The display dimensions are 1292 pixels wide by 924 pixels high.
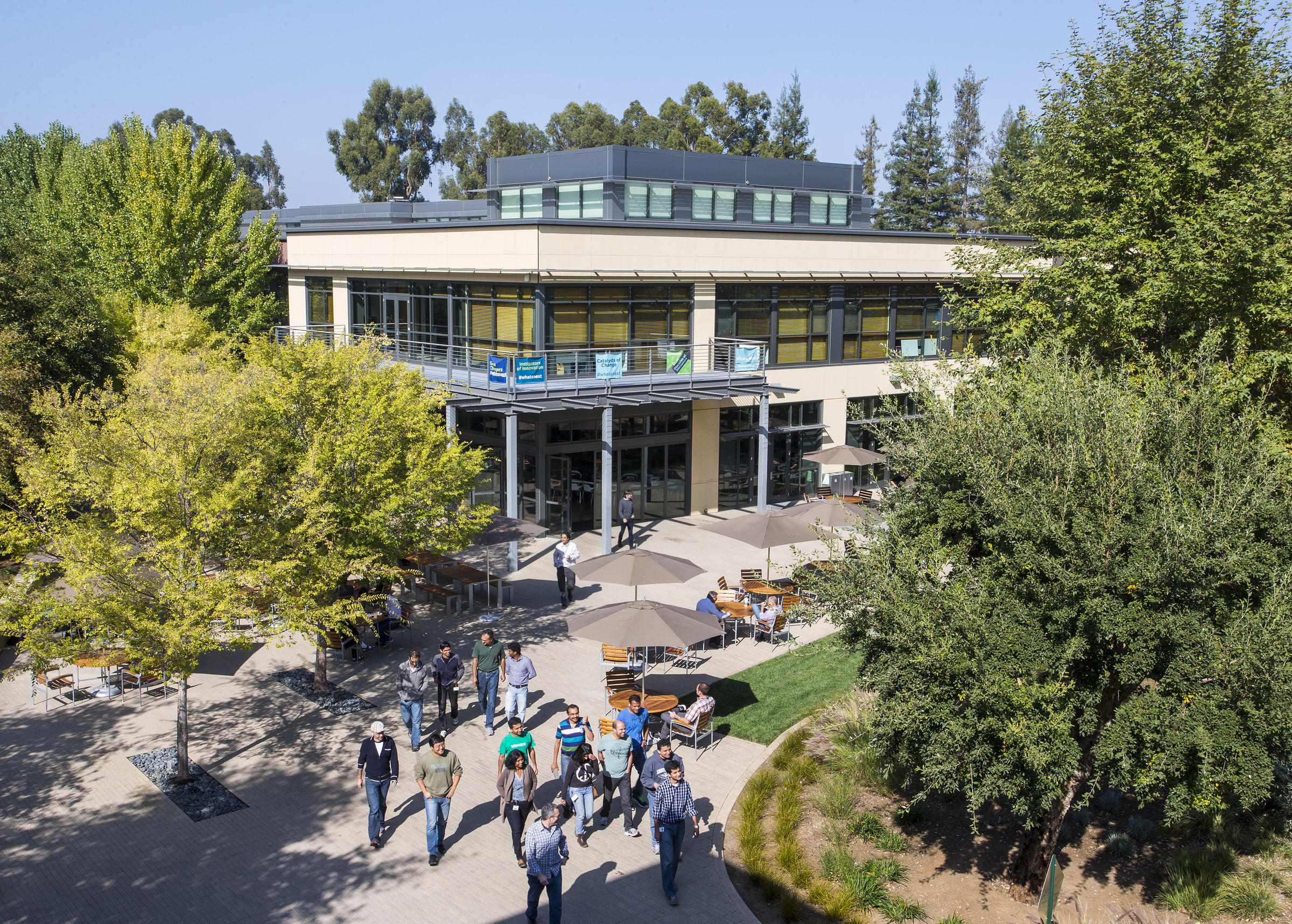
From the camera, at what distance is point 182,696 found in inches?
477

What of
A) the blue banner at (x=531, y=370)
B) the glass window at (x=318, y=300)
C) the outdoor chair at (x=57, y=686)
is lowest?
the outdoor chair at (x=57, y=686)

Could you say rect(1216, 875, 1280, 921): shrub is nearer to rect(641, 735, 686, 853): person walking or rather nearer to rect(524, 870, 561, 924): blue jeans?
rect(641, 735, 686, 853): person walking

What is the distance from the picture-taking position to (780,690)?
621 inches

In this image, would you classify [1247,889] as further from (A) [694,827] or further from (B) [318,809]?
(B) [318,809]

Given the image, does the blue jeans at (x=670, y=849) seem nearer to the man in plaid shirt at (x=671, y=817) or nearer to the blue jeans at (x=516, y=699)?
the man in plaid shirt at (x=671, y=817)

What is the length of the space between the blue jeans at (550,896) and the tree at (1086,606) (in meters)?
3.32

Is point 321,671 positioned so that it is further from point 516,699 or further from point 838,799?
point 838,799

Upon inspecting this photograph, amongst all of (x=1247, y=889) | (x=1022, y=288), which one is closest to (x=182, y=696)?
(x=1247, y=889)

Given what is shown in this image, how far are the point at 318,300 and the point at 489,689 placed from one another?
2296 cm

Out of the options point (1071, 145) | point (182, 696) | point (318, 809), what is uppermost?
point (1071, 145)

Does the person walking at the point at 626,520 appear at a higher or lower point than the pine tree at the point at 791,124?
lower

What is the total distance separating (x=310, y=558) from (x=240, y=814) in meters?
3.41

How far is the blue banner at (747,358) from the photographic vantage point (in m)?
26.5

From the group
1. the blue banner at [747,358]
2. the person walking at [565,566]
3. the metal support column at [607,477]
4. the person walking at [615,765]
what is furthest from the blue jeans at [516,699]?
the blue banner at [747,358]
